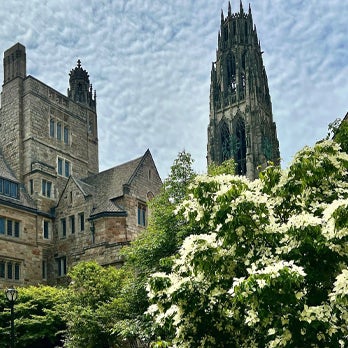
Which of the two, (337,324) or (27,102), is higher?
(27,102)

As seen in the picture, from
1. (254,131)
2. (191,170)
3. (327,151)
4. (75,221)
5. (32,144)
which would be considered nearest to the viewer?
(327,151)

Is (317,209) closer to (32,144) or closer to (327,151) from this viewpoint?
(327,151)

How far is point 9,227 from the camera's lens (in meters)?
41.2

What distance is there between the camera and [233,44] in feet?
366

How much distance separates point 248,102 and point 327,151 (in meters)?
90.9

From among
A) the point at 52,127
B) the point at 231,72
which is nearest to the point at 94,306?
the point at 52,127

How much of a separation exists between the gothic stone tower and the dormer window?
5730 cm

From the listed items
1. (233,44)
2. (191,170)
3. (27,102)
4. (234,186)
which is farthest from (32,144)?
(233,44)

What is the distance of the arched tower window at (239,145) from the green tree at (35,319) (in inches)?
2701

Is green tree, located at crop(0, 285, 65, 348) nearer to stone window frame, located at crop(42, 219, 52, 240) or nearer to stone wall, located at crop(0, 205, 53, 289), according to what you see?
stone wall, located at crop(0, 205, 53, 289)

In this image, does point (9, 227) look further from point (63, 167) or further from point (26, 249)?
point (63, 167)

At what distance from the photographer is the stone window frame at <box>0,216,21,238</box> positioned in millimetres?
40603

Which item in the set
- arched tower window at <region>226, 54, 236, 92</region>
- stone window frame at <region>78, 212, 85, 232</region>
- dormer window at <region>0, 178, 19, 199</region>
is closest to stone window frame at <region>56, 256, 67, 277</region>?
stone window frame at <region>78, 212, 85, 232</region>

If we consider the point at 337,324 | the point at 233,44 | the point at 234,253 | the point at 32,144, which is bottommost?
the point at 337,324
